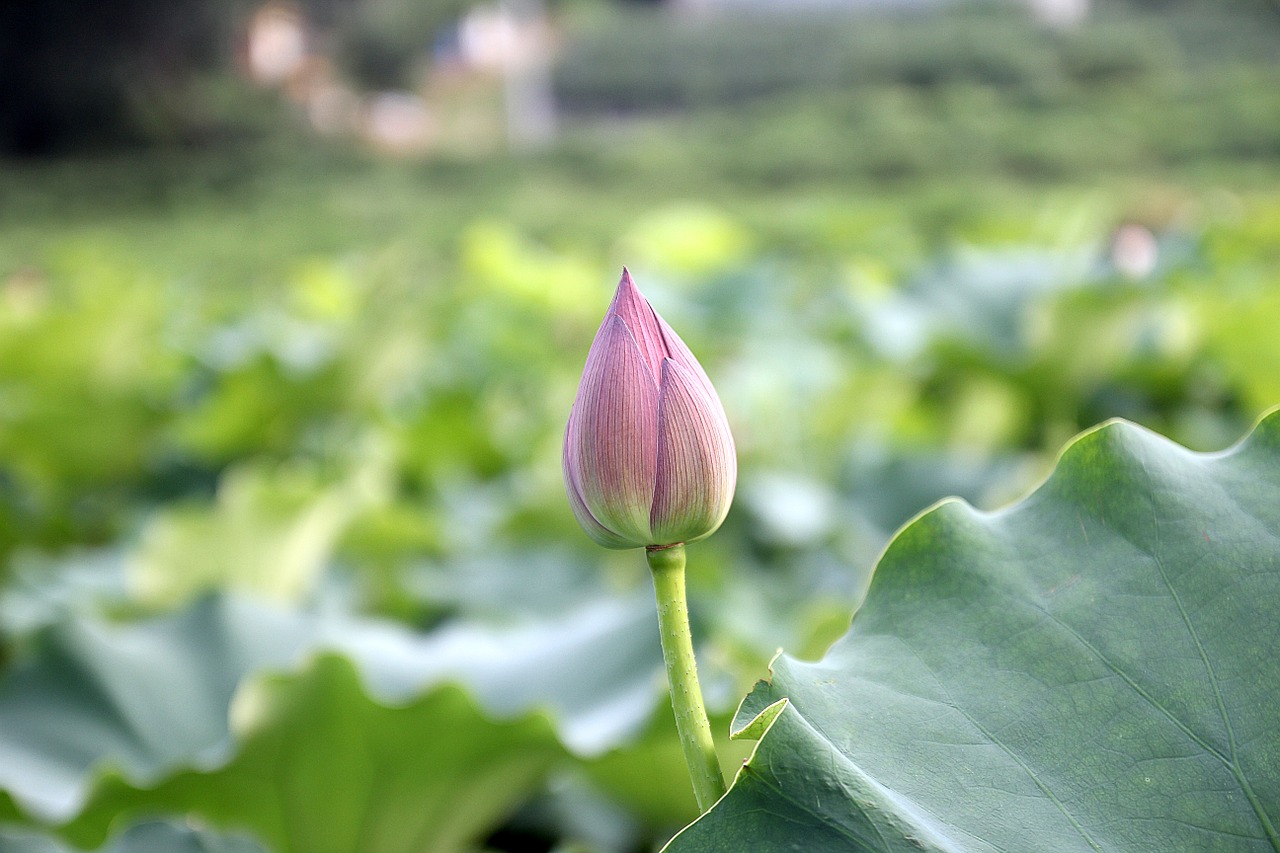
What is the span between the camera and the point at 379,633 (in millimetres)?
669

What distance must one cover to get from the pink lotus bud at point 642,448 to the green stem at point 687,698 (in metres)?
0.02

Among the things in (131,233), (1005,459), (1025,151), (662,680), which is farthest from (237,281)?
(1025,151)

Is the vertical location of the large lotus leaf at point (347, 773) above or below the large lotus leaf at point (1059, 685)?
below

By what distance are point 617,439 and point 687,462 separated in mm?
16

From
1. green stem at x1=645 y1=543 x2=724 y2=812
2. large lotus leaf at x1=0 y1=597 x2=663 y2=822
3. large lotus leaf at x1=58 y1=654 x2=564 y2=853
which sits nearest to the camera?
green stem at x1=645 y1=543 x2=724 y2=812

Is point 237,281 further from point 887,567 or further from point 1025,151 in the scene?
point 1025,151

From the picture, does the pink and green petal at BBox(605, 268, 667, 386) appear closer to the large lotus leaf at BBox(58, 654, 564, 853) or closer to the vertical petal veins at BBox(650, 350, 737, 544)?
the vertical petal veins at BBox(650, 350, 737, 544)

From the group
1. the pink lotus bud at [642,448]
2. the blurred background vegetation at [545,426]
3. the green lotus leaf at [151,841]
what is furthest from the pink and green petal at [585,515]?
the green lotus leaf at [151,841]

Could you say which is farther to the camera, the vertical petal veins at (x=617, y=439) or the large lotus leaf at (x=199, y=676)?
the large lotus leaf at (x=199, y=676)

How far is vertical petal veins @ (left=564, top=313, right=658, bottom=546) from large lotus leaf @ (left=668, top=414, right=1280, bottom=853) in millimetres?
52

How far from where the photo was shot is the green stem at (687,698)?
0.25m

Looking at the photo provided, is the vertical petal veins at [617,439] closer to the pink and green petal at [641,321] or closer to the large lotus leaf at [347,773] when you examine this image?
the pink and green petal at [641,321]

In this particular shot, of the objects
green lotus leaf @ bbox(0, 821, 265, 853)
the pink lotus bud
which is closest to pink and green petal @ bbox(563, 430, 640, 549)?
the pink lotus bud

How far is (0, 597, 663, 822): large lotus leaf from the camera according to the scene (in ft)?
2.02
